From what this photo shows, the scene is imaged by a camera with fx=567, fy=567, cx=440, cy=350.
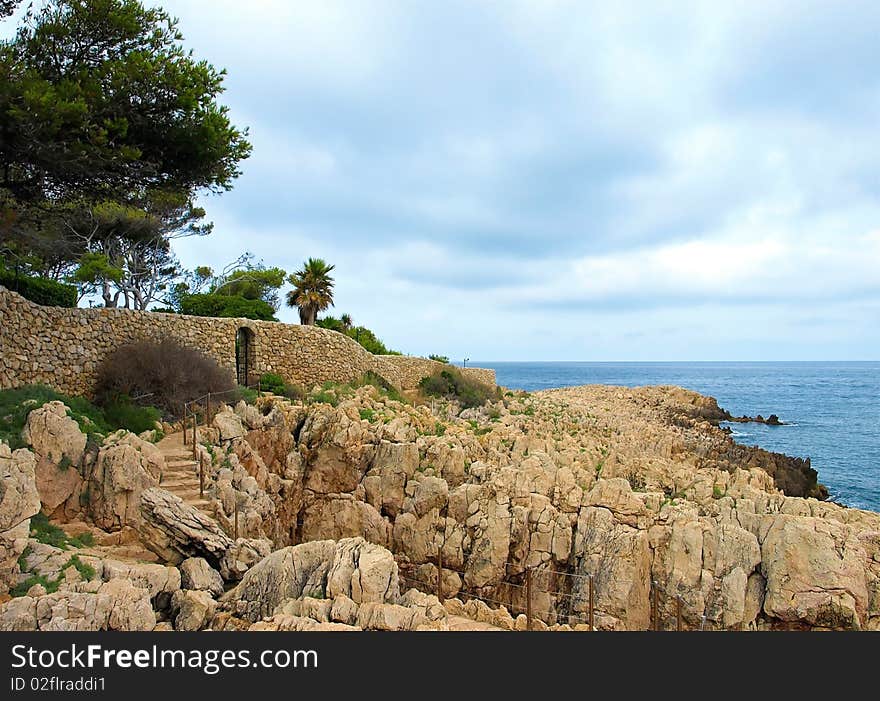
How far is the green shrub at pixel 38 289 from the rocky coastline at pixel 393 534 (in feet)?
21.9

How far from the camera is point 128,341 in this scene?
57.2 feet

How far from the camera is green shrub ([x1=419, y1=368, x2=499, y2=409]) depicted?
28797 mm

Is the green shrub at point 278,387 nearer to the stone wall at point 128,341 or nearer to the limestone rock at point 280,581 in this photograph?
the stone wall at point 128,341

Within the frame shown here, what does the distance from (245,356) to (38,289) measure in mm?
7125

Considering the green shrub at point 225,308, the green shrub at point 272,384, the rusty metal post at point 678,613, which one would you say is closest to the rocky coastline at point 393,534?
the rusty metal post at point 678,613

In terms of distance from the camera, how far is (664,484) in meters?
16.4

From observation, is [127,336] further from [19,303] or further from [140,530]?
[140,530]

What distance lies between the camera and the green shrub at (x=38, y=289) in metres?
16.7

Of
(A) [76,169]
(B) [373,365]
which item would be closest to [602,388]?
(B) [373,365]

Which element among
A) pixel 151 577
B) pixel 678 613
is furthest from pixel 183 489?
pixel 678 613

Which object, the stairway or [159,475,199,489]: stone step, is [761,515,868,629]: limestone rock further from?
[159,475,199,489]: stone step

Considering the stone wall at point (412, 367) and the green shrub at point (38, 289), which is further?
the stone wall at point (412, 367)

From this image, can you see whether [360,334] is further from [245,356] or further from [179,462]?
[179,462]

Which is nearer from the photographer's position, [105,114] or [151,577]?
[151,577]
